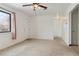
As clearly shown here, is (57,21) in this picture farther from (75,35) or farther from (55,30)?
(75,35)

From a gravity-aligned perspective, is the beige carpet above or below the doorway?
below

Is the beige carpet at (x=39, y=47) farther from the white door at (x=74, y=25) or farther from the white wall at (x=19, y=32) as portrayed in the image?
the white door at (x=74, y=25)

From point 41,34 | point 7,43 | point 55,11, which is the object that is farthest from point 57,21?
point 7,43

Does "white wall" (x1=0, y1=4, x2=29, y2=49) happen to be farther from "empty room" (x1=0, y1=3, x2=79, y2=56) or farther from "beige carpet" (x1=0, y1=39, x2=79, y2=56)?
"beige carpet" (x1=0, y1=39, x2=79, y2=56)

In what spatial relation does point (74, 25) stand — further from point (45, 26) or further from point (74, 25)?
point (45, 26)

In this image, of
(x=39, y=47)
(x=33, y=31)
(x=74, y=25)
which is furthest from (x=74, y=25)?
(x=33, y=31)

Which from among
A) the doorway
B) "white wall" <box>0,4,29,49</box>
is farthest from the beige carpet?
the doorway

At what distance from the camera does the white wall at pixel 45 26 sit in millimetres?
2539

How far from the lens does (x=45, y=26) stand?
2812mm

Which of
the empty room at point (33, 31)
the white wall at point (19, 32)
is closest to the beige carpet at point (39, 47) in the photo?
the empty room at point (33, 31)

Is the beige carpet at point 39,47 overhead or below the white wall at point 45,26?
below

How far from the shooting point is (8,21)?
2.14 metres

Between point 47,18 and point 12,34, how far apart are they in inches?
32.7

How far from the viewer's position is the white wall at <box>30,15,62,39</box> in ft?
8.33
